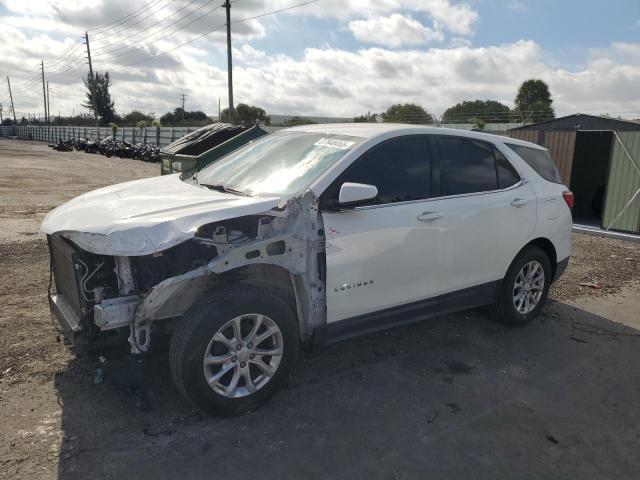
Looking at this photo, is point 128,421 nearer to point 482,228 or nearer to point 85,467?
point 85,467

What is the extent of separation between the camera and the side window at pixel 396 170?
3658mm

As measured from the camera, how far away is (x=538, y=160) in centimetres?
506

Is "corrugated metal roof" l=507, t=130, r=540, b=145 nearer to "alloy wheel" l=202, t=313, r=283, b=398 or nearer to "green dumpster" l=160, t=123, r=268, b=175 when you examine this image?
"green dumpster" l=160, t=123, r=268, b=175

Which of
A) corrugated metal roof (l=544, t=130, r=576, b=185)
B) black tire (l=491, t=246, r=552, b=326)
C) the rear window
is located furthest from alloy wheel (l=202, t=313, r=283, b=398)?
corrugated metal roof (l=544, t=130, r=576, b=185)

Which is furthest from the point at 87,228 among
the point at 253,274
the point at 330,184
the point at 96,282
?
the point at 330,184

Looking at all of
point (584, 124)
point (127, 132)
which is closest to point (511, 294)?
point (584, 124)

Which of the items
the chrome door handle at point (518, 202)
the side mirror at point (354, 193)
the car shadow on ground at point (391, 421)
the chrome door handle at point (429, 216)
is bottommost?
the car shadow on ground at point (391, 421)

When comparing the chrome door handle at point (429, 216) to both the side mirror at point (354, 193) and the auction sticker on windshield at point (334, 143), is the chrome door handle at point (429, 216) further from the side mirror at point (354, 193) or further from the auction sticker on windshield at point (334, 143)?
the auction sticker on windshield at point (334, 143)

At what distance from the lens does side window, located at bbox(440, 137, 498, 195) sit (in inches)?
164

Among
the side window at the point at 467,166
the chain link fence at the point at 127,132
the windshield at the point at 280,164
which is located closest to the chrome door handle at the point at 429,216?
the side window at the point at 467,166

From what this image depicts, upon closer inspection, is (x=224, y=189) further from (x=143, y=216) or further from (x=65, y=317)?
(x=65, y=317)

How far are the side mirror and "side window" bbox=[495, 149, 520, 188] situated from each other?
170 cm

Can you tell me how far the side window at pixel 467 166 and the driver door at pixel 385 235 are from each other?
0.66ft

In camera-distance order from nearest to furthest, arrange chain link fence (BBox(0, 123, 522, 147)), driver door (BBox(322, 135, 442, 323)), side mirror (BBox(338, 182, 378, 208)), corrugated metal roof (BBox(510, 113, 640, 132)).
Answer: side mirror (BBox(338, 182, 378, 208)) < driver door (BBox(322, 135, 442, 323)) < corrugated metal roof (BBox(510, 113, 640, 132)) < chain link fence (BBox(0, 123, 522, 147))
